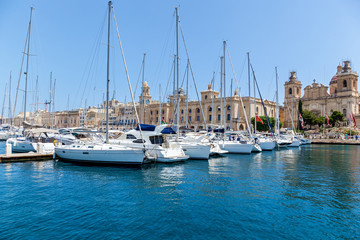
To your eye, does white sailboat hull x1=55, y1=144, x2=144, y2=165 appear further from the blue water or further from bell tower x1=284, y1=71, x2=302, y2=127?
bell tower x1=284, y1=71, x2=302, y2=127

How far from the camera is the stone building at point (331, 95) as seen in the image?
67.0 m

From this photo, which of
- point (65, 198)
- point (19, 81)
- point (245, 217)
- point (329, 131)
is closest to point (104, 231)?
point (65, 198)

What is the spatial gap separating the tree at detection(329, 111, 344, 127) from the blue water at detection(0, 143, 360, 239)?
55.8 m

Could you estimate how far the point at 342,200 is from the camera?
11.0m

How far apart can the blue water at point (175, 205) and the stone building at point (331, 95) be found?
53226 millimetres

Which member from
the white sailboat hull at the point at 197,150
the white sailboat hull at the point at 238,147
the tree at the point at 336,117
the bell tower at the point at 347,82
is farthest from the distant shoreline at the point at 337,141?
the white sailboat hull at the point at 197,150

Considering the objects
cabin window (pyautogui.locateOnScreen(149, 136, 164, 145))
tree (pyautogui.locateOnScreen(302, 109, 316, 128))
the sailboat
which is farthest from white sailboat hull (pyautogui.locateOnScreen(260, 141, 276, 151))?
tree (pyautogui.locateOnScreen(302, 109, 316, 128))

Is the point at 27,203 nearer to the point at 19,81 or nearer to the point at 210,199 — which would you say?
the point at 210,199

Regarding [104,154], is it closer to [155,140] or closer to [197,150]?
[155,140]

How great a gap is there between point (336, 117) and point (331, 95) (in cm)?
968

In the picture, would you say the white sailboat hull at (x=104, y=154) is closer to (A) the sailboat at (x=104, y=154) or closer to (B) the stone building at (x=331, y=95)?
(A) the sailboat at (x=104, y=154)

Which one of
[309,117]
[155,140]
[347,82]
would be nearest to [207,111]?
[309,117]

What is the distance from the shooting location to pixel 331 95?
7056 cm

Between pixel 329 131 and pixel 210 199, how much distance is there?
63.6m
